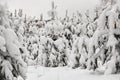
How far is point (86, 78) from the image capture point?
9.59m

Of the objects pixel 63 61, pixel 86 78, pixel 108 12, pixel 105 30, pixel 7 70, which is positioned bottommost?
pixel 63 61

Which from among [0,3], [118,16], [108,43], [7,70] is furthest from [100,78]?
[0,3]

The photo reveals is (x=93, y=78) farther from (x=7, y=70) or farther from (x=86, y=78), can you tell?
(x=7, y=70)

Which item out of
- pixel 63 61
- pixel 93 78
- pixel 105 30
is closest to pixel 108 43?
pixel 105 30

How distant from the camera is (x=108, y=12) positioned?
1005 cm

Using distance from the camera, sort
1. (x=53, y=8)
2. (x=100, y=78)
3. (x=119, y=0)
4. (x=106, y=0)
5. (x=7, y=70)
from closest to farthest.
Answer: (x=7, y=70), (x=100, y=78), (x=119, y=0), (x=106, y=0), (x=53, y=8)

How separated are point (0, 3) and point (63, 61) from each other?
17.3m

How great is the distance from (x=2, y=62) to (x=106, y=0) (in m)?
5.73

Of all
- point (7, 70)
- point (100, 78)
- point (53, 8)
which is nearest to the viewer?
point (7, 70)

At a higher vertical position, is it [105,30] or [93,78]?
[105,30]

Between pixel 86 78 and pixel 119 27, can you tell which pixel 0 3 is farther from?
pixel 119 27

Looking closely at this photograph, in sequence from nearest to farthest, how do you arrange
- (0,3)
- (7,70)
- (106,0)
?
1. (7,70)
2. (0,3)
3. (106,0)

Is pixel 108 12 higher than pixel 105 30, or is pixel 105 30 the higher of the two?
pixel 108 12

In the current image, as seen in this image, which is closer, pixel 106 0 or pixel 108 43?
pixel 108 43
